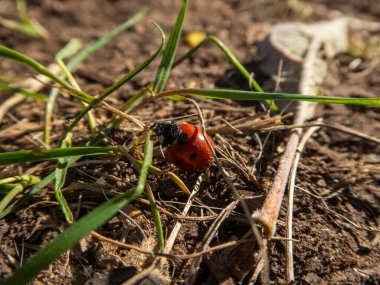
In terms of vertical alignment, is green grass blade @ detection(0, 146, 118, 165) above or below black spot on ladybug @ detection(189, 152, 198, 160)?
above

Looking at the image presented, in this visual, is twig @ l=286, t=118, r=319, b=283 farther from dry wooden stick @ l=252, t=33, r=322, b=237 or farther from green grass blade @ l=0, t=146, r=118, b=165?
green grass blade @ l=0, t=146, r=118, b=165

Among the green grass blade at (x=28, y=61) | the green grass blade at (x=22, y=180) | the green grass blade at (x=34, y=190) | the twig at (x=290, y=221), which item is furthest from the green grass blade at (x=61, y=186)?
the twig at (x=290, y=221)

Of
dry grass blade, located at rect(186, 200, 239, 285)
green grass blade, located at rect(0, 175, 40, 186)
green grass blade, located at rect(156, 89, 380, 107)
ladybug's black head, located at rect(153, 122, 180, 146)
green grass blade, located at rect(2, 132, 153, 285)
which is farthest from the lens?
ladybug's black head, located at rect(153, 122, 180, 146)

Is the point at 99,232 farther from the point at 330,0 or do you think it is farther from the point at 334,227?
the point at 330,0

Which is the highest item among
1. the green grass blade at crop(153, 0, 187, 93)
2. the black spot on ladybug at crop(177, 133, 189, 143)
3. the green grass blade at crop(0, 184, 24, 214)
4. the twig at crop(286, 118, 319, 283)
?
the green grass blade at crop(153, 0, 187, 93)

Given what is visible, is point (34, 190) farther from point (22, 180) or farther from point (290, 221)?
point (290, 221)

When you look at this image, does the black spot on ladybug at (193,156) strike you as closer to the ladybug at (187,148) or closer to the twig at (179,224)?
the ladybug at (187,148)

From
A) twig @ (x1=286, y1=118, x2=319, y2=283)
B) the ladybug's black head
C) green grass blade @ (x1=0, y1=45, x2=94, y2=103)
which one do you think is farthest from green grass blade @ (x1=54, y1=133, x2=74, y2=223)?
twig @ (x1=286, y1=118, x2=319, y2=283)
